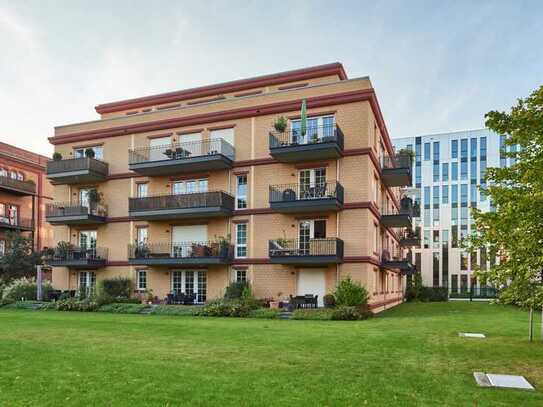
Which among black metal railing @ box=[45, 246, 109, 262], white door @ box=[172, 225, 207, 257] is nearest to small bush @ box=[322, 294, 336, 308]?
white door @ box=[172, 225, 207, 257]

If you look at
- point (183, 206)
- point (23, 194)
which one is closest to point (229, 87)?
point (183, 206)

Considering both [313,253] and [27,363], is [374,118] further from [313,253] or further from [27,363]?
[27,363]

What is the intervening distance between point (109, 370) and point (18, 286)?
80.8 ft

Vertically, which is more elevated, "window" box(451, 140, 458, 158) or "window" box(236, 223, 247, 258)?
"window" box(451, 140, 458, 158)

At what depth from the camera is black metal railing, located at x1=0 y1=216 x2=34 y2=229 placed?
39.1m

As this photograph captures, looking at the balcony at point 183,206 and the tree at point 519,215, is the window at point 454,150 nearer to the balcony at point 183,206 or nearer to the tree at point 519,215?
the balcony at point 183,206

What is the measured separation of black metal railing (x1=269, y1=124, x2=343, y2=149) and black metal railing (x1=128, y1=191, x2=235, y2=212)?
4032 mm

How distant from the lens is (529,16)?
34.0 feet

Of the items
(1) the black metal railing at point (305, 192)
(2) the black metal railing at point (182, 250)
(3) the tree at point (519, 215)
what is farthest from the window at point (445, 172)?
(3) the tree at point (519, 215)

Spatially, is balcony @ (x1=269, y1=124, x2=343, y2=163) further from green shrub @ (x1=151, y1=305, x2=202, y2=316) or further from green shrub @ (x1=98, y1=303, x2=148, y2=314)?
green shrub @ (x1=98, y1=303, x2=148, y2=314)

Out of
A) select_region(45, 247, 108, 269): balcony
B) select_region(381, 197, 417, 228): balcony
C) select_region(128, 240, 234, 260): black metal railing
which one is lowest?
select_region(45, 247, 108, 269): balcony

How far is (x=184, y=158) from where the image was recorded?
25.9 metres

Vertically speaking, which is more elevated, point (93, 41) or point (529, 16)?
point (93, 41)

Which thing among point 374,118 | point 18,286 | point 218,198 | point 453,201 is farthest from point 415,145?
point 18,286
